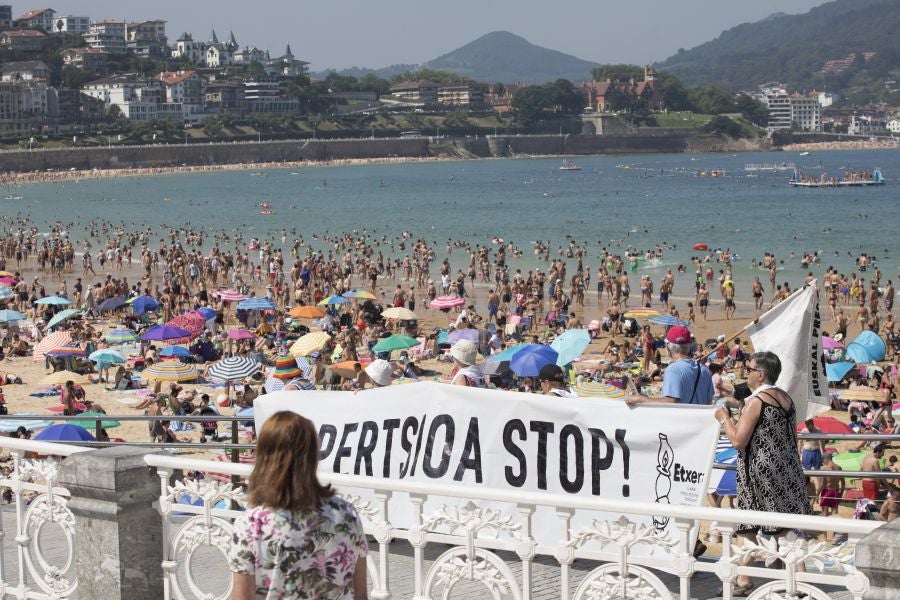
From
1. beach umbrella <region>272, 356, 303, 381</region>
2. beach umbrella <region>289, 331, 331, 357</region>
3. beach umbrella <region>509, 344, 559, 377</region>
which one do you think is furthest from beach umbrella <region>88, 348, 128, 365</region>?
beach umbrella <region>272, 356, 303, 381</region>

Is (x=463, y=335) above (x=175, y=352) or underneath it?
above

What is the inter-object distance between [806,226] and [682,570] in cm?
6749

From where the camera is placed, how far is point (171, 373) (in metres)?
19.2

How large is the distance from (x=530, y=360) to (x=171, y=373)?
7.11 metres

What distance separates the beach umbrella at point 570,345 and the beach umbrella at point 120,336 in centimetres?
928

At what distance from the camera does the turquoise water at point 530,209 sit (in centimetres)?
6125

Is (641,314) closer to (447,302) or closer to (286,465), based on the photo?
(447,302)

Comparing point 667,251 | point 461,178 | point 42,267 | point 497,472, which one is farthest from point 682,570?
point 461,178

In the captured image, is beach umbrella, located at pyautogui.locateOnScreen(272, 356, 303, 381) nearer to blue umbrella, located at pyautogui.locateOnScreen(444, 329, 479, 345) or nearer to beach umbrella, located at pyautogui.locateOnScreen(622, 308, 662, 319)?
blue umbrella, located at pyautogui.locateOnScreen(444, 329, 479, 345)

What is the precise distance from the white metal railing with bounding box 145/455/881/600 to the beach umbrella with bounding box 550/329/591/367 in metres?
13.2

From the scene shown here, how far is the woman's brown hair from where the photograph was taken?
3.37 m

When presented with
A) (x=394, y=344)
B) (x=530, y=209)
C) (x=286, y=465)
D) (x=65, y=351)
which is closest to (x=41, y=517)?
(x=286, y=465)

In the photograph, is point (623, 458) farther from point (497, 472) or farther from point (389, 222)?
point (389, 222)

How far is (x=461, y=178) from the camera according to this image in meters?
148
